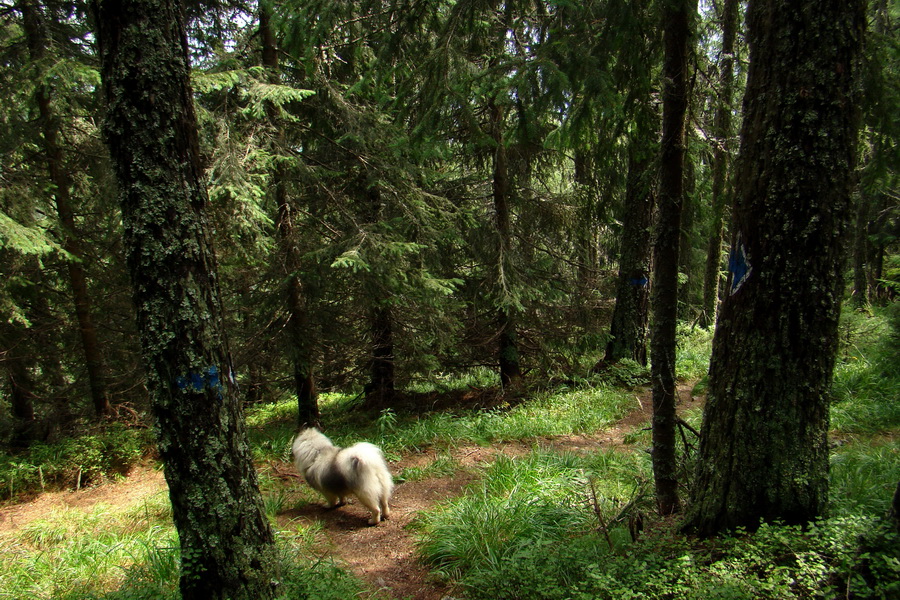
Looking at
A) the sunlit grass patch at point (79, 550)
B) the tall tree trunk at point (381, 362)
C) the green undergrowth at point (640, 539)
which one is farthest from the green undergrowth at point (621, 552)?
the tall tree trunk at point (381, 362)

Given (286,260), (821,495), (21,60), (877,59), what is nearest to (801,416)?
(821,495)

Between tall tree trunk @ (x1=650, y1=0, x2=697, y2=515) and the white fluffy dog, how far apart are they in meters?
2.81

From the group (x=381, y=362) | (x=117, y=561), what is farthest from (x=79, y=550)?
(x=381, y=362)

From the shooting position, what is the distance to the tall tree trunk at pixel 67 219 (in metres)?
7.27

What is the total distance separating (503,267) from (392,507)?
4996 mm

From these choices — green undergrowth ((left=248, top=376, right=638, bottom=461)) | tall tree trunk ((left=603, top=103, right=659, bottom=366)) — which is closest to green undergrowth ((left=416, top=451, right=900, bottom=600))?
green undergrowth ((left=248, top=376, right=638, bottom=461))

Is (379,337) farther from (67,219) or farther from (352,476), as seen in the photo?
(67,219)

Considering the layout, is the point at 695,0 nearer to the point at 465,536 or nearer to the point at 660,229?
the point at 660,229

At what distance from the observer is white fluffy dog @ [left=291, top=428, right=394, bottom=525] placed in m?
4.94

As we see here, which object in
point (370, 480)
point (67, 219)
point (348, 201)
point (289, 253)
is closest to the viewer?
point (370, 480)

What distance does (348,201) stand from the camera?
345 inches

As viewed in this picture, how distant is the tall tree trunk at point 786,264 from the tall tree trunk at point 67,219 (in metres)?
8.46

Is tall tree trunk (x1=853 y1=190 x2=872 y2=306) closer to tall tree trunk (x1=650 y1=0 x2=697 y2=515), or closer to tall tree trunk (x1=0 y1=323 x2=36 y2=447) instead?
tall tree trunk (x1=650 y1=0 x2=697 y2=515)

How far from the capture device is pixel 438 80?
15.5 ft
